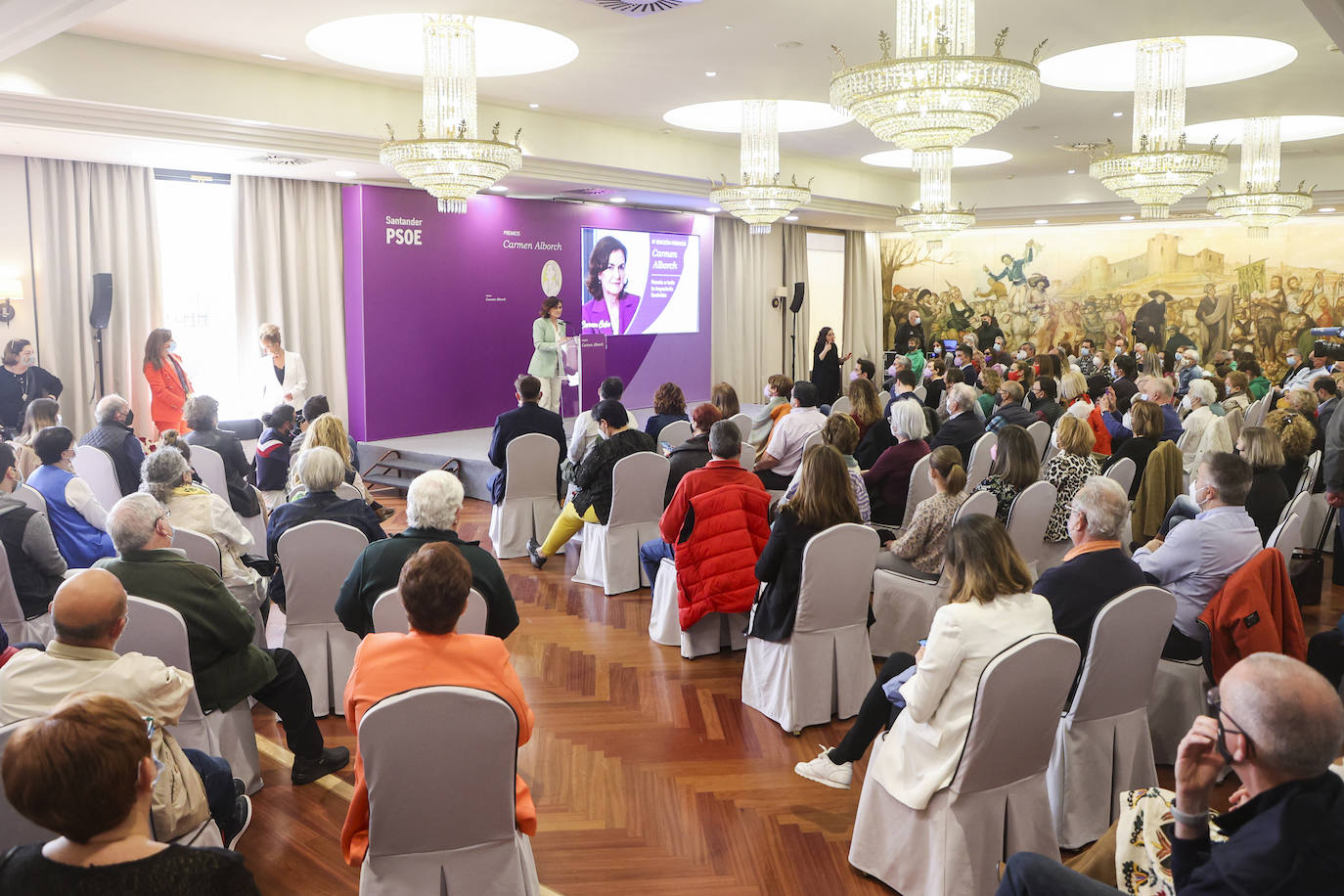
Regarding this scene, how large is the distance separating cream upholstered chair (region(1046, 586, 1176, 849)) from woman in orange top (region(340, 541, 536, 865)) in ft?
6.52

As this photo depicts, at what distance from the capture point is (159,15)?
6.85 meters

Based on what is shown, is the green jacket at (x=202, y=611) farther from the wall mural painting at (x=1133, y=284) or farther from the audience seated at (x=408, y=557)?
the wall mural painting at (x=1133, y=284)

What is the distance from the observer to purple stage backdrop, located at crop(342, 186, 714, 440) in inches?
451

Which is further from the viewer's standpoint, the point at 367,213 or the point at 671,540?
the point at 367,213

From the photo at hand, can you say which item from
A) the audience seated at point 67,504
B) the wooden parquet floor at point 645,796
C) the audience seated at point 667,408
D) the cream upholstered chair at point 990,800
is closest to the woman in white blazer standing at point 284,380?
the audience seated at point 667,408

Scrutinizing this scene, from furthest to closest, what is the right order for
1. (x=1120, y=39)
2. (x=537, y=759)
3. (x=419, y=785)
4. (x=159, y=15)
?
(x=1120, y=39) < (x=159, y=15) < (x=537, y=759) < (x=419, y=785)

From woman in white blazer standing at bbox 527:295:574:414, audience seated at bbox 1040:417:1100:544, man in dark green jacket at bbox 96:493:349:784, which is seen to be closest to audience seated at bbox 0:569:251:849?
man in dark green jacket at bbox 96:493:349:784

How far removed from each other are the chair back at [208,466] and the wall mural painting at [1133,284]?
52.9 ft

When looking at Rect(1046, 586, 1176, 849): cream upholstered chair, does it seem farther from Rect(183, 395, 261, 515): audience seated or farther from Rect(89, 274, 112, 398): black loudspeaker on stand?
Rect(89, 274, 112, 398): black loudspeaker on stand

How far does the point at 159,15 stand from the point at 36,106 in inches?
51.3

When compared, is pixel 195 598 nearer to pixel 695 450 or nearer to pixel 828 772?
pixel 828 772

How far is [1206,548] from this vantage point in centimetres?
416

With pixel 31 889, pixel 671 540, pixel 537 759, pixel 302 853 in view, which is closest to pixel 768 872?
pixel 537 759

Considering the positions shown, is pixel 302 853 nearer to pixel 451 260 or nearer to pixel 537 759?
pixel 537 759
